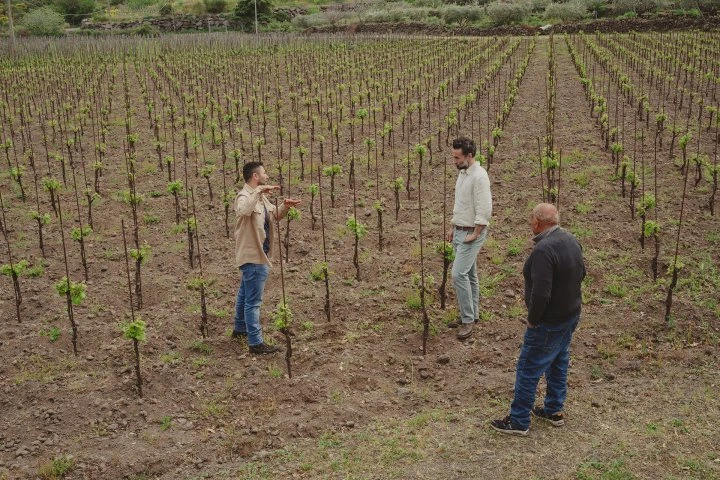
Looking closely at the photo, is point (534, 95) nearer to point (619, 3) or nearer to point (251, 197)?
point (251, 197)

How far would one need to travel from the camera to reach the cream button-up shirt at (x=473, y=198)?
23.0ft

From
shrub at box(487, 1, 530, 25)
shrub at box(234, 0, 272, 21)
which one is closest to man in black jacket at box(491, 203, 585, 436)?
shrub at box(487, 1, 530, 25)

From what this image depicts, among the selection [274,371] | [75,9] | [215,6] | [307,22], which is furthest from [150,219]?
[75,9]

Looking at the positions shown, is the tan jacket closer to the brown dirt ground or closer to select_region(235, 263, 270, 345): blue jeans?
select_region(235, 263, 270, 345): blue jeans

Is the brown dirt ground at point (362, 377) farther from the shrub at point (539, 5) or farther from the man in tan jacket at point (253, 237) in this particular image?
the shrub at point (539, 5)

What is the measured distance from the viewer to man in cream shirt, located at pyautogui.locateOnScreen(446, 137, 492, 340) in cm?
701

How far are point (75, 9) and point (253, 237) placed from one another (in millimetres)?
65547

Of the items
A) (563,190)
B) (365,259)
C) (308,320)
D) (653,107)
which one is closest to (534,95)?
(653,107)

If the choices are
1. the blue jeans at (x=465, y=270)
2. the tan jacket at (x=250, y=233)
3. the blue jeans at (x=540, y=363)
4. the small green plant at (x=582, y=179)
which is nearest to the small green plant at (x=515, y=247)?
the blue jeans at (x=465, y=270)

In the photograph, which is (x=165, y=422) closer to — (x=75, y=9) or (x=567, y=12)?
(x=567, y=12)

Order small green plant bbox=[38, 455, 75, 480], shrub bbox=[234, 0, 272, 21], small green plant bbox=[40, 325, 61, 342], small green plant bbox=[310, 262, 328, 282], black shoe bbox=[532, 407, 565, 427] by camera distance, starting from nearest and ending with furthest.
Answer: small green plant bbox=[38, 455, 75, 480], black shoe bbox=[532, 407, 565, 427], small green plant bbox=[40, 325, 61, 342], small green plant bbox=[310, 262, 328, 282], shrub bbox=[234, 0, 272, 21]

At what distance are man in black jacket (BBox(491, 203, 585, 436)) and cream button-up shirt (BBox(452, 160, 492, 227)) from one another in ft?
4.65

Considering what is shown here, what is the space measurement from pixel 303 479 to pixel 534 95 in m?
18.0

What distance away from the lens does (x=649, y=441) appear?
5.68 metres
